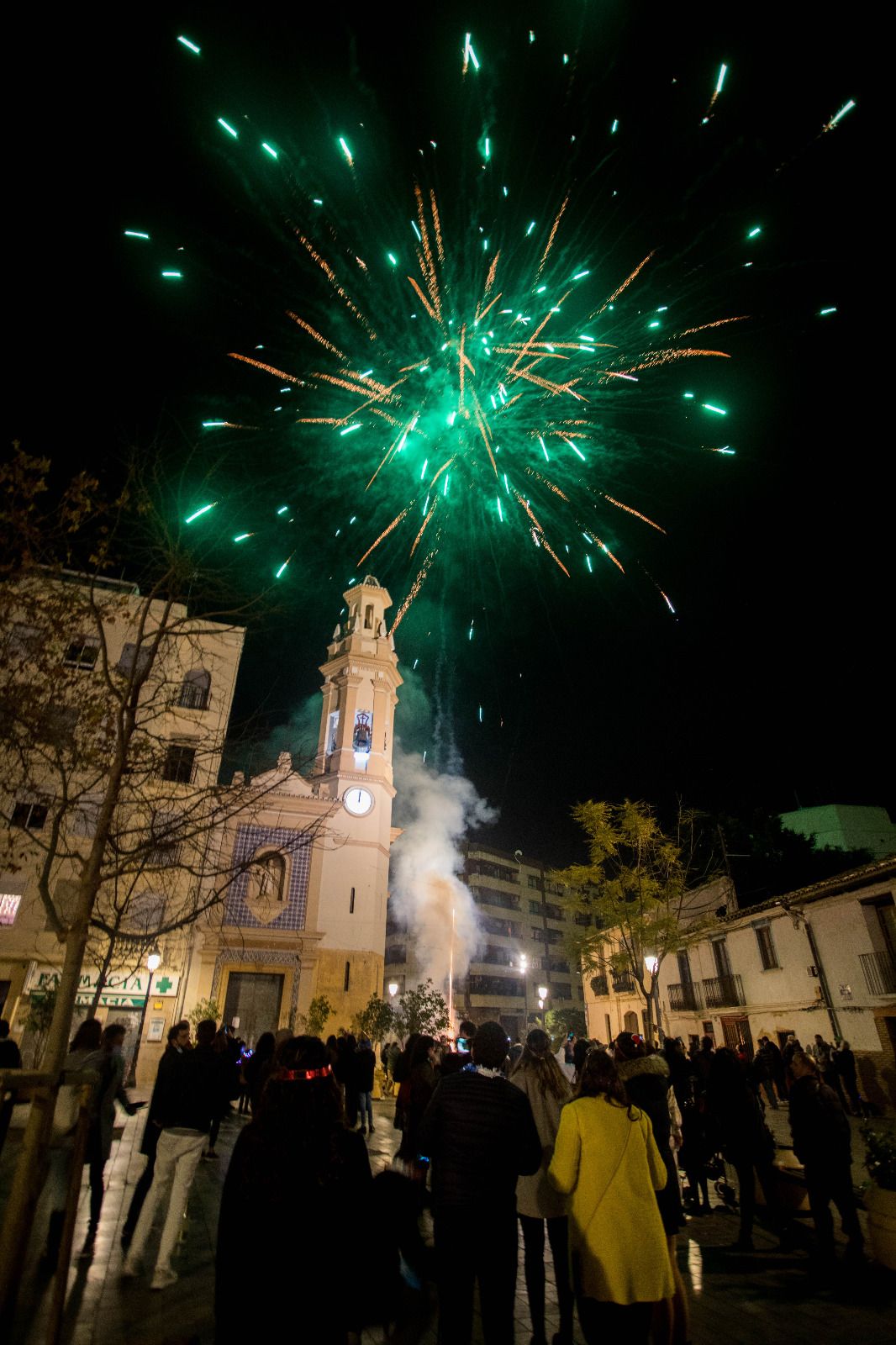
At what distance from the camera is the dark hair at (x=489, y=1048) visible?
13.4 ft

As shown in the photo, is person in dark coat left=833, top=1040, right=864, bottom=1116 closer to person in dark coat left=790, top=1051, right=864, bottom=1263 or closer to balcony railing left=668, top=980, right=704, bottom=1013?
balcony railing left=668, top=980, right=704, bottom=1013

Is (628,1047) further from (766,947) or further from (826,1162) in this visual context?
(766,947)

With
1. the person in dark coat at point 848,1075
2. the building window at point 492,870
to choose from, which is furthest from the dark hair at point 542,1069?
the building window at point 492,870

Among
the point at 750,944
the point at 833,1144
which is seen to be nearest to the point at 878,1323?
the point at 833,1144

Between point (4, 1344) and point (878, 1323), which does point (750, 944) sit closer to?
point (878, 1323)

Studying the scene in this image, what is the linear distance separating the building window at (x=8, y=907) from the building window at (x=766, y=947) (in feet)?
87.0

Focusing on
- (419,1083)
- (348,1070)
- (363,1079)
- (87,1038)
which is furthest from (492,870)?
(87,1038)

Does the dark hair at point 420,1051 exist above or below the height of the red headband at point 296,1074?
above

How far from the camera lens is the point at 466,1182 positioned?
365 cm

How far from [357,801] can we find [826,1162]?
28.5m

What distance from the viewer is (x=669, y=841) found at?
21422mm

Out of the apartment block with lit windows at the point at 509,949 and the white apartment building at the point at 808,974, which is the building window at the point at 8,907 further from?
the apartment block with lit windows at the point at 509,949

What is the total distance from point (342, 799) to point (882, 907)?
72.2 feet

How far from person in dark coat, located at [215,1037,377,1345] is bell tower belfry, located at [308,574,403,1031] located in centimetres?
2556
